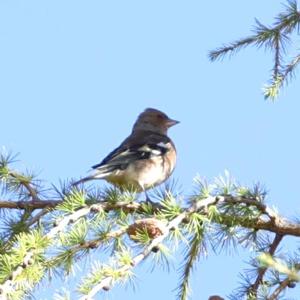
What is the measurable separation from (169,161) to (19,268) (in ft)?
11.6

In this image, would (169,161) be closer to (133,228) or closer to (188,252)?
(188,252)

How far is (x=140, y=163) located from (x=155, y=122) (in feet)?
6.07

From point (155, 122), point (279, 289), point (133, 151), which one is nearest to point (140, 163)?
point (133, 151)

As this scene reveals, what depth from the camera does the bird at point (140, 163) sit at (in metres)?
5.11

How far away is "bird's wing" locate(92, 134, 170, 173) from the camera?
5.22 meters

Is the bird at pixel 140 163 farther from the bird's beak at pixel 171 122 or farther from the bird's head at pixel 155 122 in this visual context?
the bird's beak at pixel 171 122

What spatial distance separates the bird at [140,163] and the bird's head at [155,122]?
27 centimetres

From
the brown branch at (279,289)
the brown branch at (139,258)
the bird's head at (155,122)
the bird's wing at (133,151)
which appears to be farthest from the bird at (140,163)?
the brown branch at (279,289)

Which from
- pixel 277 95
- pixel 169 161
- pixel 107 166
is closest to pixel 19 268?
pixel 277 95

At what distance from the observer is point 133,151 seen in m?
5.73

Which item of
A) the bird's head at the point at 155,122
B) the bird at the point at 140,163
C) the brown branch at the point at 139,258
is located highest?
the bird's head at the point at 155,122

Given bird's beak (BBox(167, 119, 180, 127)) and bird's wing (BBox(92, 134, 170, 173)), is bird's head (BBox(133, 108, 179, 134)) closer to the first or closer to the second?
bird's beak (BBox(167, 119, 180, 127))

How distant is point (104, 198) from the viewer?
310 cm

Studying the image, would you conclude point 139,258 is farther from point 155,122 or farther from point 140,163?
point 155,122
